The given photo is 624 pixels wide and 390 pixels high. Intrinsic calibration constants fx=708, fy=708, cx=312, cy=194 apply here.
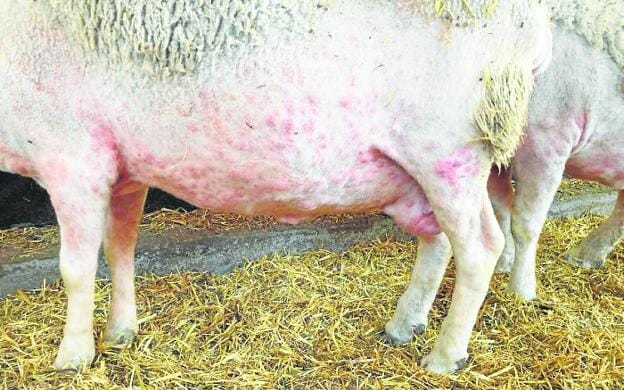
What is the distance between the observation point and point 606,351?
2.90 metres

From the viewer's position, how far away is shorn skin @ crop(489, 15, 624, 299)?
3.01m

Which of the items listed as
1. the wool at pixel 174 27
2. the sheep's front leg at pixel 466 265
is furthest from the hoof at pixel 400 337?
the wool at pixel 174 27

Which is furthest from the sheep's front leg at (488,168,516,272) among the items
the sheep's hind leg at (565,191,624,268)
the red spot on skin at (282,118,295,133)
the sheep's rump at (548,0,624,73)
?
the red spot on skin at (282,118,295,133)

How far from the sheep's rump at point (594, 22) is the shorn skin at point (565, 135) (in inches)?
0.6

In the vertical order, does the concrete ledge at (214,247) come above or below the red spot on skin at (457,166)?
below

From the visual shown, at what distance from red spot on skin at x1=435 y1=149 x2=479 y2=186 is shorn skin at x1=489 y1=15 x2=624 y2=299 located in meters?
0.87

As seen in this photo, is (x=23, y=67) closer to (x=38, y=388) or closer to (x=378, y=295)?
(x=38, y=388)

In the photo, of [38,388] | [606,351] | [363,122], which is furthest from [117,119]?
[606,351]

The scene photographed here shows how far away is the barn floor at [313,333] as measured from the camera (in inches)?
104

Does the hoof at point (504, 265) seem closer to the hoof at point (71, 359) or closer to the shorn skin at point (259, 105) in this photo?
the shorn skin at point (259, 105)

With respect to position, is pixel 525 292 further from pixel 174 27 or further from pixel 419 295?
pixel 174 27

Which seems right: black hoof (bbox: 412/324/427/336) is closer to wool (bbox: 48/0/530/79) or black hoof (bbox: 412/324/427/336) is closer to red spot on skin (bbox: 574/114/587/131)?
red spot on skin (bbox: 574/114/587/131)

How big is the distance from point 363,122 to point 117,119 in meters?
0.76

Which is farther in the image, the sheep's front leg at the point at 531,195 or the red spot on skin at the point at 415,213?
the sheep's front leg at the point at 531,195
